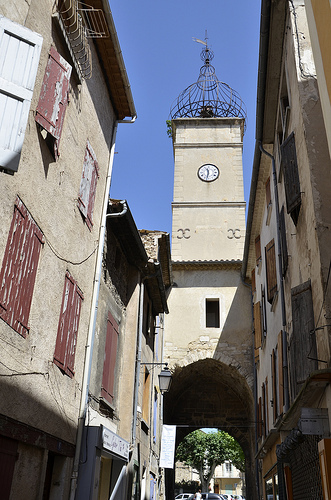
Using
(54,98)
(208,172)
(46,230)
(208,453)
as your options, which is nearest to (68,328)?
(46,230)

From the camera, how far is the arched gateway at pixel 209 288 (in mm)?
18438

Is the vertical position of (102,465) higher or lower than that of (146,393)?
lower

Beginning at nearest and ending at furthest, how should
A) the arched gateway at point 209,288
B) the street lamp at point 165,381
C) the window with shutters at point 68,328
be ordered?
the window with shutters at point 68,328 < the street lamp at point 165,381 < the arched gateway at point 209,288

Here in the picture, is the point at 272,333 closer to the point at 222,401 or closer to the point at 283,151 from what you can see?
the point at 283,151

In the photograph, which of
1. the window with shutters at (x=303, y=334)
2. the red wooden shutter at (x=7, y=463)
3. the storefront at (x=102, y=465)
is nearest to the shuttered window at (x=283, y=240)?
the window with shutters at (x=303, y=334)

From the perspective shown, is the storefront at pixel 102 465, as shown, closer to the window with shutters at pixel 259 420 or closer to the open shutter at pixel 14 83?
the open shutter at pixel 14 83

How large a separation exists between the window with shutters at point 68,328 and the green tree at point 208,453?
36025 mm

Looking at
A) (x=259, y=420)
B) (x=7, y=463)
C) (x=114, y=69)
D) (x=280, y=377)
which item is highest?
(x=114, y=69)

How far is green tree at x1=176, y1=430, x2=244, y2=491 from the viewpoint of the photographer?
4047 centimetres

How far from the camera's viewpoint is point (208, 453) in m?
41.2

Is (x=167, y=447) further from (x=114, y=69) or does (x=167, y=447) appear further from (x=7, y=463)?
(x=114, y=69)

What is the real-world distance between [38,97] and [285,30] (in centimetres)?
496

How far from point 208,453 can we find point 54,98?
3994 centimetres

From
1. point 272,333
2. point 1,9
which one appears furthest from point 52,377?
point 272,333
